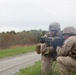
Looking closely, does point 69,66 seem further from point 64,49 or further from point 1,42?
point 1,42

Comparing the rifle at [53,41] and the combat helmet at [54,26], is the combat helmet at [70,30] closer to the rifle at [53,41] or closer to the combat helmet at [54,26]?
the rifle at [53,41]

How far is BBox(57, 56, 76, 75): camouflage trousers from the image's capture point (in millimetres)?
8346

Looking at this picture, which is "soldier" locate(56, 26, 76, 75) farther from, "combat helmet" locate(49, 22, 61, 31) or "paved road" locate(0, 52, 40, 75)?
"paved road" locate(0, 52, 40, 75)

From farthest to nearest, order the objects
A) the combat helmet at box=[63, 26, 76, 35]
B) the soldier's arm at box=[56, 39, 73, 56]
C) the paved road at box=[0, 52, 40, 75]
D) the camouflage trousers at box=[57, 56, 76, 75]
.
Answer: the paved road at box=[0, 52, 40, 75], the combat helmet at box=[63, 26, 76, 35], the camouflage trousers at box=[57, 56, 76, 75], the soldier's arm at box=[56, 39, 73, 56]

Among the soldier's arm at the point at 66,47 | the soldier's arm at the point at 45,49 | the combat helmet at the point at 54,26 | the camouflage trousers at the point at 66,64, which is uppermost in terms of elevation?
the combat helmet at the point at 54,26

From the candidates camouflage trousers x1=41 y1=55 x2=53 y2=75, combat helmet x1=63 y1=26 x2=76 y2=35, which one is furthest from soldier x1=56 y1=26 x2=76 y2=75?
camouflage trousers x1=41 y1=55 x2=53 y2=75

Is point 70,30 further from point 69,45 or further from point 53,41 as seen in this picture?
point 53,41

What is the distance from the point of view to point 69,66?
27.6 feet

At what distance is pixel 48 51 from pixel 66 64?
1.84 metres

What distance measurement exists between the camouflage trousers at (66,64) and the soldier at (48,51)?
1577 millimetres

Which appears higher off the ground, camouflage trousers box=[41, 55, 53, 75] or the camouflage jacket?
the camouflage jacket

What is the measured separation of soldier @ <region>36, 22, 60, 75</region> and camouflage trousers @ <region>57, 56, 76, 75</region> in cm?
158

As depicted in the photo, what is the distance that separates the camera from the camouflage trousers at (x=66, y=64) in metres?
8.35

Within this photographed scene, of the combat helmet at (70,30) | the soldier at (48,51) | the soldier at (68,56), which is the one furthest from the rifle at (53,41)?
the soldier at (68,56)
